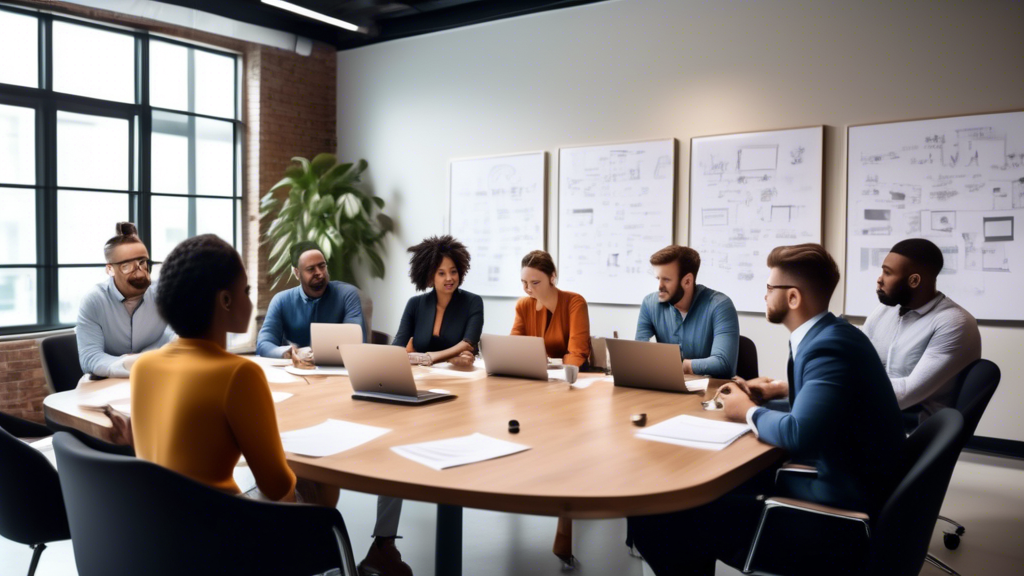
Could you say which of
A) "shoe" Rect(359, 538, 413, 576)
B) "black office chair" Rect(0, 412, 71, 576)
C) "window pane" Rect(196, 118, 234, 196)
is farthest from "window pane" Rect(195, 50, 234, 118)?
"black office chair" Rect(0, 412, 71, 576)

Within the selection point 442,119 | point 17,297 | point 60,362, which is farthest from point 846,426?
point 17,297

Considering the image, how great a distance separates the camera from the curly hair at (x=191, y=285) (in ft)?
5.67

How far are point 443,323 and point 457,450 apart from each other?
7.40 ft

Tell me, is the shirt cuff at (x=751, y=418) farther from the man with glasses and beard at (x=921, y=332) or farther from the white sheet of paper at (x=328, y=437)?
the man with glasses and beard at (x=921, y=332)

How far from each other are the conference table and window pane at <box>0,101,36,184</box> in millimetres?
3581

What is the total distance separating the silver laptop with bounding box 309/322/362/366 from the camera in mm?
3537

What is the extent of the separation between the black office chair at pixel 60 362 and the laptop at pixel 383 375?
1625 mm

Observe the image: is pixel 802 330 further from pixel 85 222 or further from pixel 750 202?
pixel 85 222

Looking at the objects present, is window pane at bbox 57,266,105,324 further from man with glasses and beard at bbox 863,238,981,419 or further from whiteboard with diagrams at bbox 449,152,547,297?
man with glasses and beard at bbox 863,238,981,419

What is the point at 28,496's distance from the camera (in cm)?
211

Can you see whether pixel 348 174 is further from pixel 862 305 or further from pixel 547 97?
pixel 862 305

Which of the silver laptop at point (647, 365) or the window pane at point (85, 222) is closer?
the silver laptop at point (647, 365)

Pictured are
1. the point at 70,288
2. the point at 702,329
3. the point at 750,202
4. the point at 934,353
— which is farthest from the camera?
the point at 70,288

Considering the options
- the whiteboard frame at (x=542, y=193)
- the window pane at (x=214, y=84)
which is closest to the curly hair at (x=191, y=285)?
the whiteboard frame at (x=542, y=193)
